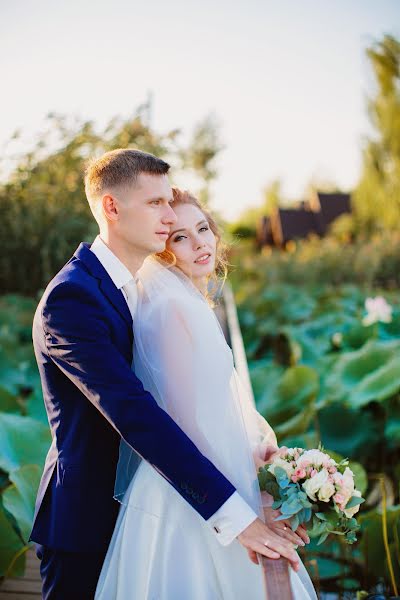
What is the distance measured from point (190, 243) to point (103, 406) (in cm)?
71

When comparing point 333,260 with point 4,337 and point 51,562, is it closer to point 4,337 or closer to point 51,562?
point 4,337

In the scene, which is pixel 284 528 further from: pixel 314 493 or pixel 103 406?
pixel 103 406

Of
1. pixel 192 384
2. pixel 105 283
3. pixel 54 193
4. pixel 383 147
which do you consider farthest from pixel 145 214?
pixel 383 147

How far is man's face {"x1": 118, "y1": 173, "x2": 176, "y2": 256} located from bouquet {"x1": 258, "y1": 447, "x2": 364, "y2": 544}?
0.66 metres

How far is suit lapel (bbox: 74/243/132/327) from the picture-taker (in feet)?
5.07

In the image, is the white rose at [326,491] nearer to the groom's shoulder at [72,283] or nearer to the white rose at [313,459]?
the white rose at [313,459]

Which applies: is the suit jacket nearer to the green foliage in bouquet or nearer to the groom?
the groom

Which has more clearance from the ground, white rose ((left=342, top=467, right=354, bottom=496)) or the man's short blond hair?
the man's short blond hair

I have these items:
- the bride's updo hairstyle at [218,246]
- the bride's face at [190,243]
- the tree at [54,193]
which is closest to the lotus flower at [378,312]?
the tree at [54,193]

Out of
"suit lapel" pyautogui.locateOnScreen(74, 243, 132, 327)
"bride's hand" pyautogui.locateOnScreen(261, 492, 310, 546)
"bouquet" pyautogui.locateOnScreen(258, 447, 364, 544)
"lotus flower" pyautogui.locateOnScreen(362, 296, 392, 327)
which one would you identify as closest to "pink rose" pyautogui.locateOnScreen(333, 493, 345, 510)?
"bouquet" pyautogui.locateOnScreen(258, 447, 364, 544)

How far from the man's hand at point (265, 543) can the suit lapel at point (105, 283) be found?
0.60m

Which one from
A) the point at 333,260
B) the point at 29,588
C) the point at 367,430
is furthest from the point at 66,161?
the point at 333,260

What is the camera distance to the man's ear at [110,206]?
157cm

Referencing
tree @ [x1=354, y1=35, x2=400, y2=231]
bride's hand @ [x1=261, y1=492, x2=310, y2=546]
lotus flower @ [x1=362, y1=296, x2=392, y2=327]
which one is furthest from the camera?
tree @ [x1=354, y1=35, x2=400, y2=231]
